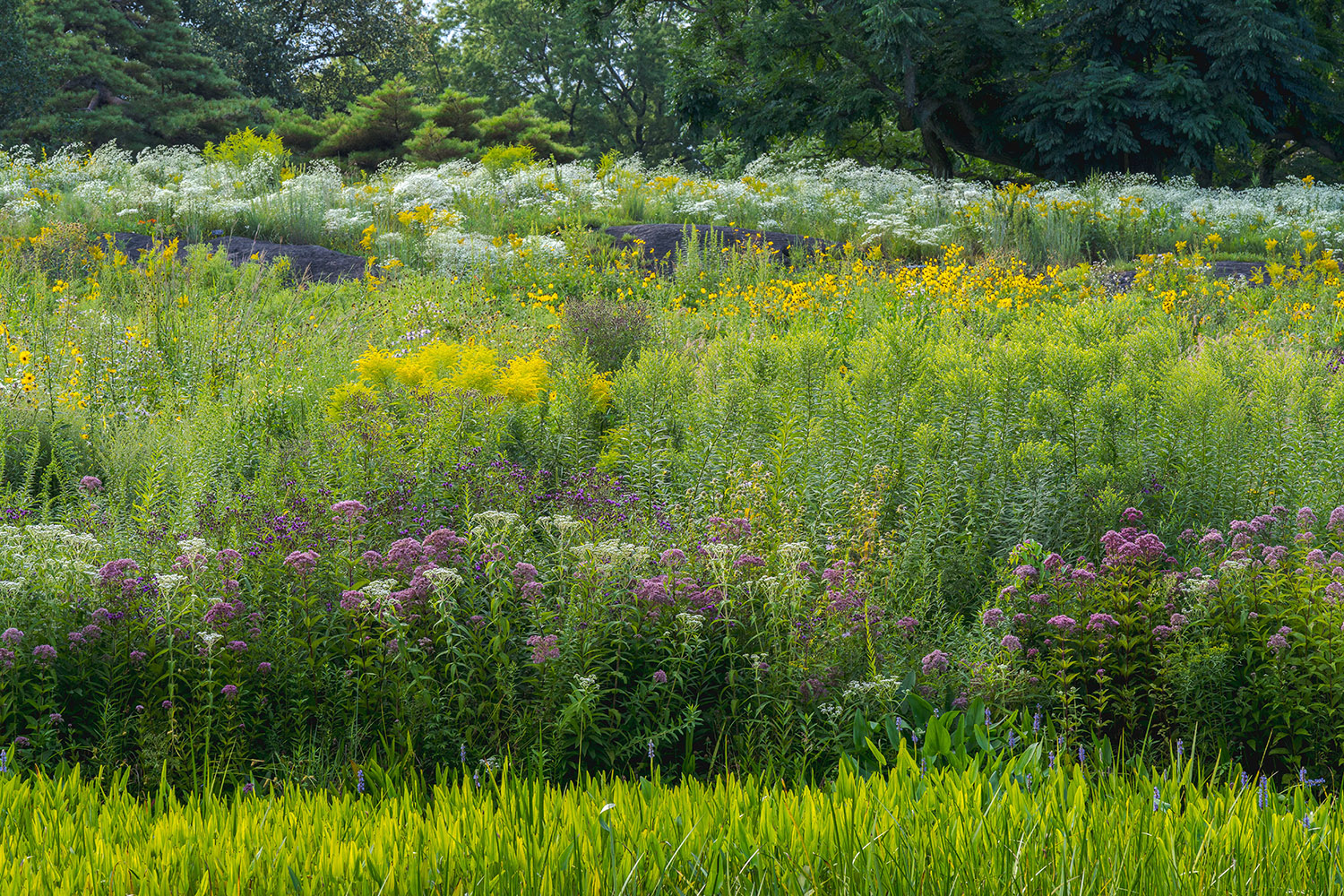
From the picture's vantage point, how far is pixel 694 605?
10.3 ft

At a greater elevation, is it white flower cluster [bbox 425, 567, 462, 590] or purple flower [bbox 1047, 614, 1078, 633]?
white flower cluster [bbox 425, 567, 462, 590]

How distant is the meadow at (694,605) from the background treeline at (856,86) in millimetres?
15360

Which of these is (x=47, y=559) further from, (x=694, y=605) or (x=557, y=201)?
(x=557, y=201)

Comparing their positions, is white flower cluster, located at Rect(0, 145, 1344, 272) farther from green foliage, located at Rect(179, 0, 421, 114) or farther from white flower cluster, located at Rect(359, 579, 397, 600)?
green foliage, located at Rect(179, 0, 421, 114)

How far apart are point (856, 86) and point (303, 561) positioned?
20559 millimetres

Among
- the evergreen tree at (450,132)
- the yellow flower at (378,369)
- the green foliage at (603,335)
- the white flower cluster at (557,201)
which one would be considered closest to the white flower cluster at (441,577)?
the yellow flower at (378,369)

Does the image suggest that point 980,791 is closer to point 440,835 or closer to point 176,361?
point 440,835

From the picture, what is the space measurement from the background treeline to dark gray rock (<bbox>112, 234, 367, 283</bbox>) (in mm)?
11960

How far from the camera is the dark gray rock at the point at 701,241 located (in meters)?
10.9

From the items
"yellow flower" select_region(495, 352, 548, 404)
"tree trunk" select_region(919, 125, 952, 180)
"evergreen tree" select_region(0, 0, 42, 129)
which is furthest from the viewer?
"evergreen tree" select_region(0, 0, 42, 129)

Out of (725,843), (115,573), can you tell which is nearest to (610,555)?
(725,843)

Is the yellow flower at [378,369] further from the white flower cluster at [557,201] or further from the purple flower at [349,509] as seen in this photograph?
the white flower cluster at [557,201]

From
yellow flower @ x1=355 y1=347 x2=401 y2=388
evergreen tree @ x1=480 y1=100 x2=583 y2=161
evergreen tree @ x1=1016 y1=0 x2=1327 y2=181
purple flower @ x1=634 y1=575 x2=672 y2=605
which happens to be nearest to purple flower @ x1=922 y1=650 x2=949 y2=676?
purple flower @ x1=634 y1=575 x2=672 y2=605

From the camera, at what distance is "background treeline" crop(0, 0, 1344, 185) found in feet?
63.6
